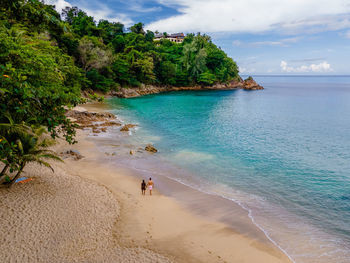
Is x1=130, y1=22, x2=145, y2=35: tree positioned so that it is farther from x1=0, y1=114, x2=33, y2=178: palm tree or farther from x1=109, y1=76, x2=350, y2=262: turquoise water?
x1=0, y1=114, x2=33, y2=178: palm tree

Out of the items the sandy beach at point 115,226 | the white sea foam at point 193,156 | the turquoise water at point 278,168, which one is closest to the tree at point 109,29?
the turquoise water at point 278,168

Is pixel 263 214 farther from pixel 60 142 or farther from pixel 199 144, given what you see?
pixel 60 142

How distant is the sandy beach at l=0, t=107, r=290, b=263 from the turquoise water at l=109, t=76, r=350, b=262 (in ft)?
5.53

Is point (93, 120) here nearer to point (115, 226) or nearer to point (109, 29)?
point (115, 226)

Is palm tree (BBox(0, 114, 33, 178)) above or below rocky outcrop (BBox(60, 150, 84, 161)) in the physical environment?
above

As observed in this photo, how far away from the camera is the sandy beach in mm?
9133

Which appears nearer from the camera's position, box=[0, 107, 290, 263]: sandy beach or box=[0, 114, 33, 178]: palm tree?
box=[0, 114, 33, 178]: palm tree

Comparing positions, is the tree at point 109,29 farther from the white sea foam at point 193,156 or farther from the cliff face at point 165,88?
the white sea foam at point 193,156

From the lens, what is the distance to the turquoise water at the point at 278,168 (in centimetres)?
1200

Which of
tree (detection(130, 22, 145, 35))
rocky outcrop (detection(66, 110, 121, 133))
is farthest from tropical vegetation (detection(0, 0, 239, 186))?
rocky outcrop (detection(66, 110, 121, 133))

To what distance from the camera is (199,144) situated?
26594 millimetres

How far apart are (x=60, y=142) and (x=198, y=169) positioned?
13354mm

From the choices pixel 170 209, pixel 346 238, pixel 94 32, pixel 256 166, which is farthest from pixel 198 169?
pixel 94 32

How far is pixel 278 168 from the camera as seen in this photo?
805 inches
